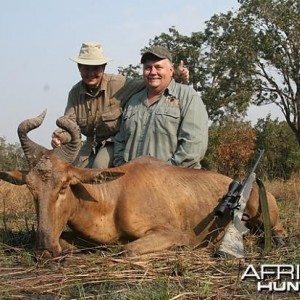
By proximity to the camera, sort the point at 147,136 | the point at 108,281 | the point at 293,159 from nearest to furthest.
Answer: the point at 108,281 → the point at 147,136 → the point at 293,159

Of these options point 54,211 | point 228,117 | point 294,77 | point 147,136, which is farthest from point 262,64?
point 54,211

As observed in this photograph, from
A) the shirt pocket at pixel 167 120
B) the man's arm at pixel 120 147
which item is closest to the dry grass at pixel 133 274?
the shirt pocket at pixel 167 120

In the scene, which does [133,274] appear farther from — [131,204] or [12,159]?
[12,159]

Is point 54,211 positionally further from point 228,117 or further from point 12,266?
point 228,117

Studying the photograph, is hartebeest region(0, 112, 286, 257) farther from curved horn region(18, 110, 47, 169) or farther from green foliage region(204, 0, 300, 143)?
green foliage region(204, 0, 300, 143)

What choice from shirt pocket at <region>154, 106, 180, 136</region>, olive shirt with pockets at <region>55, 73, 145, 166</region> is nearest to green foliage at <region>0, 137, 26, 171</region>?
olive shirt with pockets at <region>55, 73, 145, 166</region>

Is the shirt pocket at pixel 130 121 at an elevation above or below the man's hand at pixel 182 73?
below

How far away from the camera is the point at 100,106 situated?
7727 millimetres

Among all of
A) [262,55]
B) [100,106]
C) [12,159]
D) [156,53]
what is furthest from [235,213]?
[262,55]

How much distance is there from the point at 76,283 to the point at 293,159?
25.1 meters

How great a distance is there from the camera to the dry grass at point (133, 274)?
403 centimetres

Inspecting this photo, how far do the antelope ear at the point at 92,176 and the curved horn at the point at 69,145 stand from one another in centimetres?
19

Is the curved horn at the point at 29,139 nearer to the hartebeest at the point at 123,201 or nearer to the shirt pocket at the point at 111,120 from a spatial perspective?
the hartebeest at the point at 123,201

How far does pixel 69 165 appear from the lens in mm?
5570
